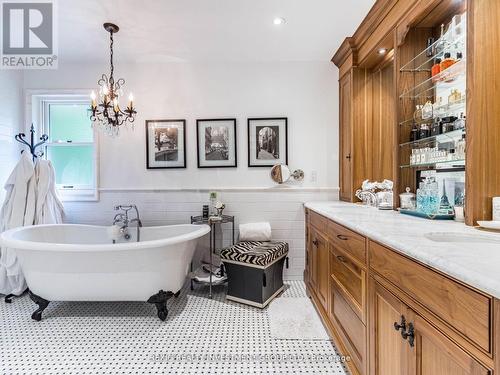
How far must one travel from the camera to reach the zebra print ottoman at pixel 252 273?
2.39 metres

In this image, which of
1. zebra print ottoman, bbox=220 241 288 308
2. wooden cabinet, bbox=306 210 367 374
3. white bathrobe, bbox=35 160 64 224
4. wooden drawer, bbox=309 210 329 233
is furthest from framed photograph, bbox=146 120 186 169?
wooden cabinet, bbox=306 210 367 374

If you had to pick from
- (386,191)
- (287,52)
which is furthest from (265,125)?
(386,191)

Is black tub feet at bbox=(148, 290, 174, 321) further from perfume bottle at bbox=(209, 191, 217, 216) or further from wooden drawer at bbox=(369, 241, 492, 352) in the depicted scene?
wooden drawer at bbox=(369, 241, 492, 352)

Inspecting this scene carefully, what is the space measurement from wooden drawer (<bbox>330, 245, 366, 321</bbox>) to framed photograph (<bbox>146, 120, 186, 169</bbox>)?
6.67ft

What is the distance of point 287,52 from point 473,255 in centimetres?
266

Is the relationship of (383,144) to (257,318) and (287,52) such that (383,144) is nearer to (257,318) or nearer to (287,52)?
(287,52)

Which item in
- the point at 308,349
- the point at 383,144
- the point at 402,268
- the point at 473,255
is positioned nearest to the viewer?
the point at 473,255

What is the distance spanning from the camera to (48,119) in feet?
10.8

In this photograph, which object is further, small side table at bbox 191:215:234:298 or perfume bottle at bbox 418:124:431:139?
small side table at bbox 191:215:234:298

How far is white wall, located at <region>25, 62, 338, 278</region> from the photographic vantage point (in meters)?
3.10

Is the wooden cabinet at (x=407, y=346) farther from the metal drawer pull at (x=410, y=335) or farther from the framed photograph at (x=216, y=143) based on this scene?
the framed photograph at (x=216, y=143)

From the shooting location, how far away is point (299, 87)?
3100 mm

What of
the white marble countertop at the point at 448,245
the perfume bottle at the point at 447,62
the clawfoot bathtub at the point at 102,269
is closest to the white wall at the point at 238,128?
the clawfoot bathtub at the point at 102,269

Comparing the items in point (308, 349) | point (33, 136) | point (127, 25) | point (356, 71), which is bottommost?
point (308, 349)
